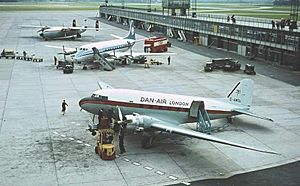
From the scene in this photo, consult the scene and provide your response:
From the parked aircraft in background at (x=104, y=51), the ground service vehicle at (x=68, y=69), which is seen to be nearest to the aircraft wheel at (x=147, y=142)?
the ground service vehicle at (x=68, y=69)

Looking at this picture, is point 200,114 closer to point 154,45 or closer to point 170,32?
point 154,45

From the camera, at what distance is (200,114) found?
99.4 feet

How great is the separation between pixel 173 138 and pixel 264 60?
1709 inches

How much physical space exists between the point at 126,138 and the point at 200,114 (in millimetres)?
5928

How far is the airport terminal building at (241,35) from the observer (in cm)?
6334

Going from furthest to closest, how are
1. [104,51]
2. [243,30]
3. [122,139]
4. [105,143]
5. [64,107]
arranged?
1. [243,30]
2. [104,51]
3. [64,107]
4. [122,139]
5. [105,143]

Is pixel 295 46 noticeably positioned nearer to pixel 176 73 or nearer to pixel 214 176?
pixel 176 73

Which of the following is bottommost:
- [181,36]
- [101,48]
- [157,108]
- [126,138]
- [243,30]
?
[126,138]

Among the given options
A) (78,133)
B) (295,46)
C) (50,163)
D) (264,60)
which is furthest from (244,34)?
(50,163)

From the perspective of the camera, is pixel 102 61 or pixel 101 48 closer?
pixel 102 61

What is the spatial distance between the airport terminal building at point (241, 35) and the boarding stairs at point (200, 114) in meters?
35.1

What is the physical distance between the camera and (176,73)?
57719 mm

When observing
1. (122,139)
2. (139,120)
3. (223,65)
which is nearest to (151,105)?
(139,120)

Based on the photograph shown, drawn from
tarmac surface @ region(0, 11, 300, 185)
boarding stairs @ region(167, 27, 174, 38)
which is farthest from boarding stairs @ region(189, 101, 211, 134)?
boarding stairs @ region(167, 27, 174, 38)
